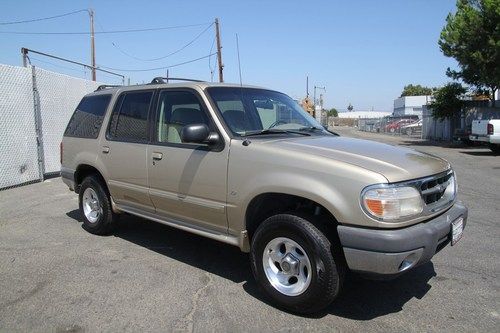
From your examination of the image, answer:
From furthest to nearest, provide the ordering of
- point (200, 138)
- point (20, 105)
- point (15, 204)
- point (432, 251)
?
point (20, 105), point (15, 204), point (200, 138), point (432, 251)

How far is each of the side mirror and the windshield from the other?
0.74 ft

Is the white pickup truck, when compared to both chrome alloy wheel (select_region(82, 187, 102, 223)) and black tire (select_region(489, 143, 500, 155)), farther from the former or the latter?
chrome alloy wheel (select_region(82, 187, 102, 223))

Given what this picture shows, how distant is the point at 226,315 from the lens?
386 cm

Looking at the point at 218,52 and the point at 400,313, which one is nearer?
the point at 400,313

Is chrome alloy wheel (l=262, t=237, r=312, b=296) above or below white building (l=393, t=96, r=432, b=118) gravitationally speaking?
below

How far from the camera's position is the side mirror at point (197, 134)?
4.19m

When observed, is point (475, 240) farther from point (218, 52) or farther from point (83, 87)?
point (218, 52)

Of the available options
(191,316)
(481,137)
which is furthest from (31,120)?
(481,137)

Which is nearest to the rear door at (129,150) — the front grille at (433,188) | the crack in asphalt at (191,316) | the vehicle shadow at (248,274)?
the vehicle shadow at (248,274)

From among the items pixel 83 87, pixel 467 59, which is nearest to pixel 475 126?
pixel 467 59

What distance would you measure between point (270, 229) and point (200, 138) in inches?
41.3

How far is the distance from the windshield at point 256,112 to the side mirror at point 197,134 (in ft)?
0.74

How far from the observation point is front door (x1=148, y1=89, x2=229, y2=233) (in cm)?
445

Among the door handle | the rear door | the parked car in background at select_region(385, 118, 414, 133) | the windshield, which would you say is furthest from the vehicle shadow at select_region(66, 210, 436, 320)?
the parked car in background at select_region(385, 118, 414, 133)
